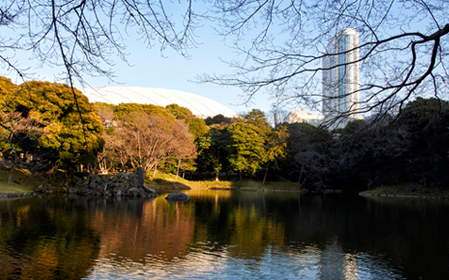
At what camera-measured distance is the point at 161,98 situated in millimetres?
52094

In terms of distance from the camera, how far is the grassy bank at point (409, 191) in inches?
764

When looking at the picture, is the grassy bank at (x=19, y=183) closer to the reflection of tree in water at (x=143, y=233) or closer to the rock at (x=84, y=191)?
the rock at (x=84, y=191)

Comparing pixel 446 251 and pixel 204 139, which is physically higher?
pixel 204 139

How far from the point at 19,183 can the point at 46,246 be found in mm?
14905

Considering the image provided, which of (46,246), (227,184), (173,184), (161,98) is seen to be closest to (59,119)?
(173,184)

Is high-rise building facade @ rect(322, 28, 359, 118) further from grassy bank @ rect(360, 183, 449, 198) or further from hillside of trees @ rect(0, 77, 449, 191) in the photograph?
grassy bank @ rect(360, 183, 449, 198)

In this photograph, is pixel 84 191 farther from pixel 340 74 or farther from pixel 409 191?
pixel 409 191

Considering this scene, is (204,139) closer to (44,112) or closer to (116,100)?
(44,112)

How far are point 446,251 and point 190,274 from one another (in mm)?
4866

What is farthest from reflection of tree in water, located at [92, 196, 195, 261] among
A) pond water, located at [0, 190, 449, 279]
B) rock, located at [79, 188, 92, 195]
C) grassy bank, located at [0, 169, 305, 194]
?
grassy bank, located at [0, 169, 305, 194]

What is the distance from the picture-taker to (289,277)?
4746 mm

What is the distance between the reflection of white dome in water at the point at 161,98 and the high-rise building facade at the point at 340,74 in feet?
147

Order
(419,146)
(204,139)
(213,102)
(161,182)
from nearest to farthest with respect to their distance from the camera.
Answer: (419,146)
(161,182)
(204,139)
(213,102)

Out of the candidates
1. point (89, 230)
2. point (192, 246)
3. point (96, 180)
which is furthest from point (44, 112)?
point (192, 246)
